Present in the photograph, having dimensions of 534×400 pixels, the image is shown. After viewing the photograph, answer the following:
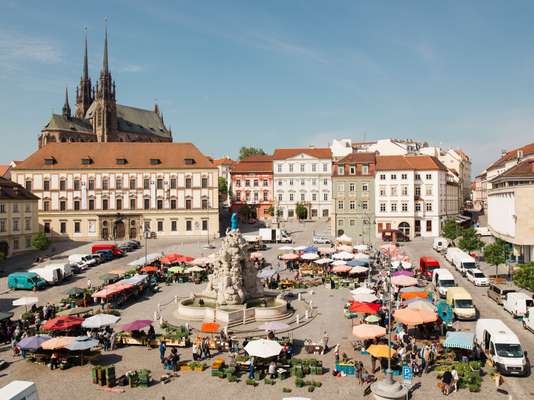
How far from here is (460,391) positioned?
21.0 m

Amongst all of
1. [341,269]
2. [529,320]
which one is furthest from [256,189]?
[529,320]

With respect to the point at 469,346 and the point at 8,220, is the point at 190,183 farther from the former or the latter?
the point at 469,346

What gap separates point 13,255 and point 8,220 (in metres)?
4.20

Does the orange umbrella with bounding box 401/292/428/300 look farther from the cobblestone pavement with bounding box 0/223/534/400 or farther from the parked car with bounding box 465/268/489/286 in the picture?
the parked car with bounding box 465/268/489/286

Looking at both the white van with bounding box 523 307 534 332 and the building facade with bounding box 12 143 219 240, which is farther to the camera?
the building facade with bounding box 12 143 219 240

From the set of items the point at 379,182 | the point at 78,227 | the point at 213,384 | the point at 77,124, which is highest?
the point at 77,124

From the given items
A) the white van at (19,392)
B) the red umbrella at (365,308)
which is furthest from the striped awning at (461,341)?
the white van at (19,392)

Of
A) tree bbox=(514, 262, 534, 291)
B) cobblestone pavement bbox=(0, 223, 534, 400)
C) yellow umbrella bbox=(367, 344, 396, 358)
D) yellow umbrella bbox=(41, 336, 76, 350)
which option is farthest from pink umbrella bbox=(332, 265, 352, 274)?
yellow umbrella bbox=(41, 336, 76, 350)

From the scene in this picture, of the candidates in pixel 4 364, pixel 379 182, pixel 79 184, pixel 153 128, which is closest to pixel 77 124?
pixel 153 128

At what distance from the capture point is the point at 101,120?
129 meters

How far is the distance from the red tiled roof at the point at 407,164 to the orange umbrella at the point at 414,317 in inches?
1904

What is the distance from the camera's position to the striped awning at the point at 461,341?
23.8 metres

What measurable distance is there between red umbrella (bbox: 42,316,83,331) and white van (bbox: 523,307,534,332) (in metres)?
24.9

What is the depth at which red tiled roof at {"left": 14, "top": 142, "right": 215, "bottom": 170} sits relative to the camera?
254 feet
